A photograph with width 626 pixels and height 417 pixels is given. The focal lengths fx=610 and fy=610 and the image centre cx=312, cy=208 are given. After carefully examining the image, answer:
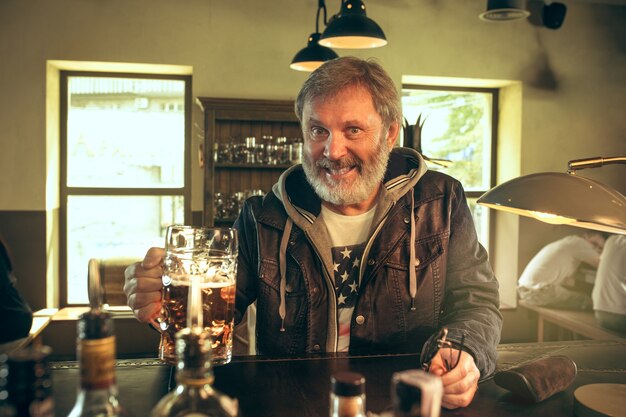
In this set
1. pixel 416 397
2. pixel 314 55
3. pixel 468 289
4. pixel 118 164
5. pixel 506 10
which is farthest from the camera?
pixel 118 164

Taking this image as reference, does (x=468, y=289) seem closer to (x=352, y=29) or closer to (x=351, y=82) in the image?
(x=351, y=82)

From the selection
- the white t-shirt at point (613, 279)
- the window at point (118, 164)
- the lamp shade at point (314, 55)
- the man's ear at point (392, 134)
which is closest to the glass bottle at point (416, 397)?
the man's ear at point (392, 134)

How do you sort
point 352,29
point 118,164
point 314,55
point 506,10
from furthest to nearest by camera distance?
point 118,164
point 506,10
point 314,55
point 352,29

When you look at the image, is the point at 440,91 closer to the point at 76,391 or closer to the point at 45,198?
the point at 45,198

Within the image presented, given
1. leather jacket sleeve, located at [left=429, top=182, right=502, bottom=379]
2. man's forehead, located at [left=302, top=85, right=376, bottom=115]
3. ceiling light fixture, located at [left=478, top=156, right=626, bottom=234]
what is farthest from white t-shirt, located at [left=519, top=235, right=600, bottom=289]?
ceiling light fixture, located at [left=478, top=156, right=626, bottom=234]

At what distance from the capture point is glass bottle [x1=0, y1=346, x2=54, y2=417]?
576 mm

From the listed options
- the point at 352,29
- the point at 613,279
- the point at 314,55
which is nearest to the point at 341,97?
the point at 352,29

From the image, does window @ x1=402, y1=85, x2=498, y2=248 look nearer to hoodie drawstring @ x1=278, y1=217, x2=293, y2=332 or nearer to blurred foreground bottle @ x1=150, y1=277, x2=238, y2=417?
hoodie drawstring @ x1=278, y1=217, x2=293, y2=332

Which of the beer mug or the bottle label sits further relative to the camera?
the beer mug

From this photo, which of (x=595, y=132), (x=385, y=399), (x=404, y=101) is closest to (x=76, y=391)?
(x=385, y=399)

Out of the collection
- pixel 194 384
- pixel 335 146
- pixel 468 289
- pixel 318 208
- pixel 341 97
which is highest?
pixel 341 97

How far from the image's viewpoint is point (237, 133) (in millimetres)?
5098

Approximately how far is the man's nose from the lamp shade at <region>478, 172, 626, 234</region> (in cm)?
71

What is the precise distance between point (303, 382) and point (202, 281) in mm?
307
